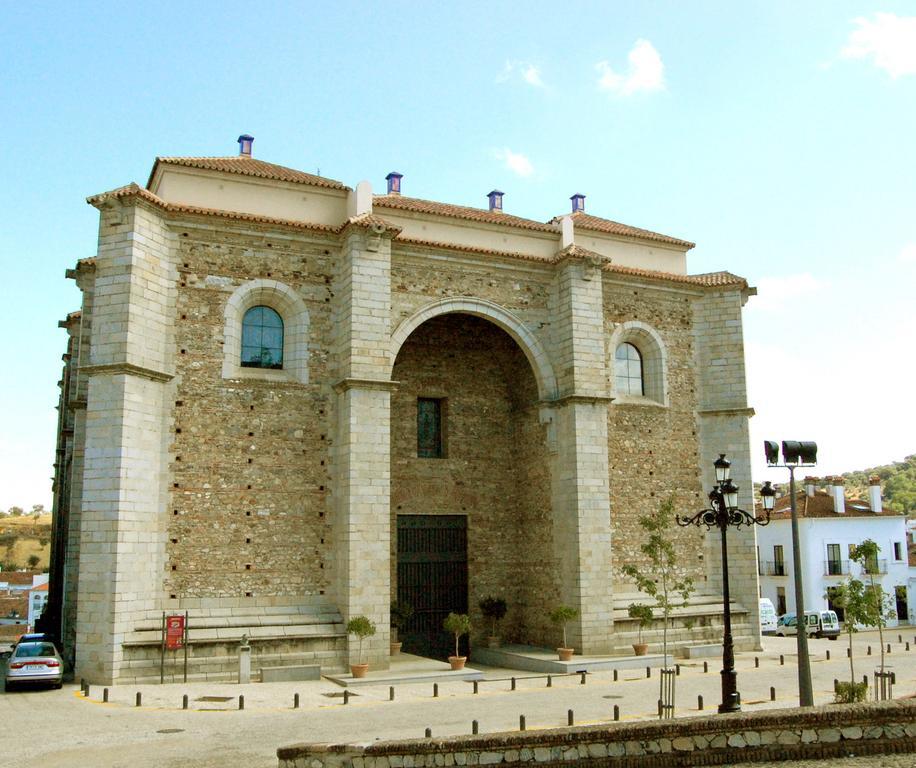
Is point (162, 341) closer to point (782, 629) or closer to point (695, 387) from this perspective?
point (695, 387)

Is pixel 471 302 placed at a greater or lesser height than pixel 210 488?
greater

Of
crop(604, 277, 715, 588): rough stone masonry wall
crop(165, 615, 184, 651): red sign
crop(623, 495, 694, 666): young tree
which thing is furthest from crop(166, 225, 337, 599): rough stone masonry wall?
crop(604, 277, 715, 588): rough stone masonry wall

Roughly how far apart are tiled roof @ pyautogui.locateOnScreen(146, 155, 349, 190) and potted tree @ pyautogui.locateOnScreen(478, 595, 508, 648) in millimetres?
11697

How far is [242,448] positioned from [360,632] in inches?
197

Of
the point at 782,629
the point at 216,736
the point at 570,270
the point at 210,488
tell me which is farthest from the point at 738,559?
the point at 216,736

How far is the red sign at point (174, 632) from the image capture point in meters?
17.6

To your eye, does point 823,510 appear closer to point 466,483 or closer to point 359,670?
point 466,483

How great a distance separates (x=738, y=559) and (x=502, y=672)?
783 centimetres

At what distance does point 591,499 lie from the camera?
861 inches

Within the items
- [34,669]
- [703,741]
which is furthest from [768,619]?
[703,741]

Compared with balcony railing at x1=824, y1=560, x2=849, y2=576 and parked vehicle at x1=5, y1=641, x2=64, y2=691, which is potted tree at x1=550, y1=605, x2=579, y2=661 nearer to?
parked vehicle at x1=5, y1=641, x2=64, y2=691

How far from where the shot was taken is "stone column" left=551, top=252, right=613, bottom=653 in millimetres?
21469

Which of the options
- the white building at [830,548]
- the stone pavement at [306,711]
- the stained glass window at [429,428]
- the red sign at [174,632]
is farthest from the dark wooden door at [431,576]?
the white building at [830,548]

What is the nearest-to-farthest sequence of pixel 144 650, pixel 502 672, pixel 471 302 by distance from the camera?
pixel 144 650, pixel 502 672, pixel 471 302
